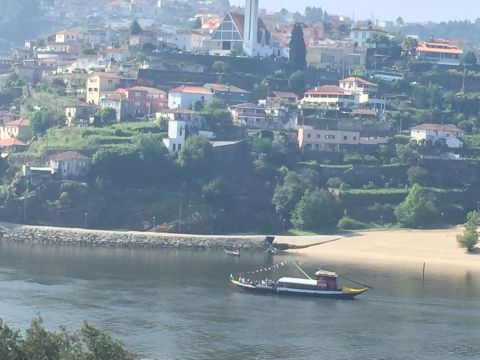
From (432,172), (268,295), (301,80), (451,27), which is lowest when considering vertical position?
(268,295)

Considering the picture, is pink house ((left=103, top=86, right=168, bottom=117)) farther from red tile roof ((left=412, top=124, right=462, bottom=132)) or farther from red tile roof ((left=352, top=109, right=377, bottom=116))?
red tile roof ((left=412, top=124, right=462, bottom=132))

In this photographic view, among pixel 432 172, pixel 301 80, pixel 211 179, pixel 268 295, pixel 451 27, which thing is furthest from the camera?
pixel 451 27

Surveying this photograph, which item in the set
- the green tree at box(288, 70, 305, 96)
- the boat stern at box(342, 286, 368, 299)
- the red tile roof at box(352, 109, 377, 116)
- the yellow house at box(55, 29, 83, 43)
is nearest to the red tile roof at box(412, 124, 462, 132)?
the red tile roof at box(352, 109, 377, 116)

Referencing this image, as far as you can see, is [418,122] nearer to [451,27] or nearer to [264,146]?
[264,146]

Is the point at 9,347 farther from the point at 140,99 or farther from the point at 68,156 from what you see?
the point at 140,99

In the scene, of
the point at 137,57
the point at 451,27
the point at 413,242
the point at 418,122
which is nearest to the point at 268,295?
the point at 413,242
